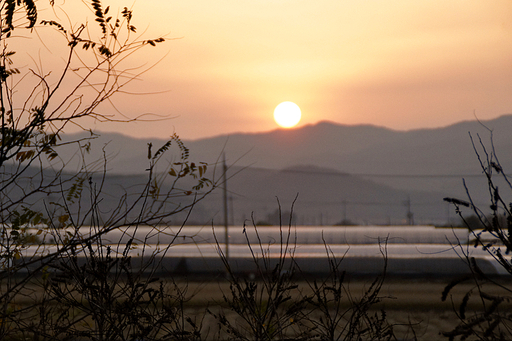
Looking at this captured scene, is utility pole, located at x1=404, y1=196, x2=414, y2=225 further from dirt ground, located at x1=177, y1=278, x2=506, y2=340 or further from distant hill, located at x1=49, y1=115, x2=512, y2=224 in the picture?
dirt ground, located at x1=177, y1=278, x2=506, y2=340

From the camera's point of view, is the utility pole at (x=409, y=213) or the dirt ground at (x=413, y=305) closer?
the dirt ground at (x=413, y=305)

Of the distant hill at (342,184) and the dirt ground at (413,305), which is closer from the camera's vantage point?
the dirt ground at (413,305)

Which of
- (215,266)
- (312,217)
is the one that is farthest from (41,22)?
(312,217)

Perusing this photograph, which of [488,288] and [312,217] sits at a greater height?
[312,217]

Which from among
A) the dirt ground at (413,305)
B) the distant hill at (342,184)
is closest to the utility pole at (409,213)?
the distant hill at (342,184)

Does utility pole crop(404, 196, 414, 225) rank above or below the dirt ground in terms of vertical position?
above

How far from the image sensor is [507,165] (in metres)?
19.8

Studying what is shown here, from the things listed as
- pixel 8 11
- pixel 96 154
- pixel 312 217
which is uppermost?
pixel 8 11

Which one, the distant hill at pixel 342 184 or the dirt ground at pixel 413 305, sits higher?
the distant hill at pixel 342 184

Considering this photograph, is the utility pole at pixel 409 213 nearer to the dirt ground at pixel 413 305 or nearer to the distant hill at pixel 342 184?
the distant hill at pixel 342 184

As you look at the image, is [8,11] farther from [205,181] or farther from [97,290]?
[97,290]

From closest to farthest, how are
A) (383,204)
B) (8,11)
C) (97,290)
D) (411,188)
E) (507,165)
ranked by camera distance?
(8,11) < (97,290) < (383,204) < (411,188) < (507,165)

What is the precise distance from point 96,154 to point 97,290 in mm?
985

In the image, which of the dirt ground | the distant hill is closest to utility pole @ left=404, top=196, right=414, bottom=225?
the distant hill
